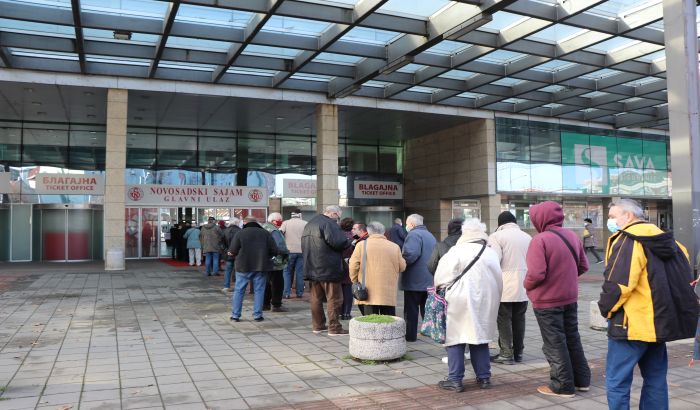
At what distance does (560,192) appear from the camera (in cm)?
2438

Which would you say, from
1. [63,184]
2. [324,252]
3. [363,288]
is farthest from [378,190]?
[363,288]

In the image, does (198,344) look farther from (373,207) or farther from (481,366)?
(373,207)

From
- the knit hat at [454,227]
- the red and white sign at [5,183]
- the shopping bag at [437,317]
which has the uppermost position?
the red and white sign at [5,183]

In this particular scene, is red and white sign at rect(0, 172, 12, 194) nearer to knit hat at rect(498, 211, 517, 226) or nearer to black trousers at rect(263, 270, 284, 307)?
black trousers at rect(263, 270, 284, 307)

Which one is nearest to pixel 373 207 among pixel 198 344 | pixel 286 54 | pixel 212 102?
pixel 212 102

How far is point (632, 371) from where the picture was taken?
377 cm

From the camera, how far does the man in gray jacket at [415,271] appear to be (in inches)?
274

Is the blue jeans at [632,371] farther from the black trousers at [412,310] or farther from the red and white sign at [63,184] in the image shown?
the red and white sign at [63,184]

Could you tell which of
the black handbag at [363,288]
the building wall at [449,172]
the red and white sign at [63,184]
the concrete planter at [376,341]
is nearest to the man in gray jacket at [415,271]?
the black handbag at [363,288]

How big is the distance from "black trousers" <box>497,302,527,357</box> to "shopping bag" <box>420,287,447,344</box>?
44.2 inches

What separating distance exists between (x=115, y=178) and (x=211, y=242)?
4430mm

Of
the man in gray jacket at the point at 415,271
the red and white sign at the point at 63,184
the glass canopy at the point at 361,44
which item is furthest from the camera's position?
the red and white sign at the point at 63,184

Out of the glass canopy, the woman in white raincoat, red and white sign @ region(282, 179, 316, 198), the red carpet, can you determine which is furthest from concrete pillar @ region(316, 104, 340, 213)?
the woman in white raincoat

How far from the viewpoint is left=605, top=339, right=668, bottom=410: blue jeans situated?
3.74 m
